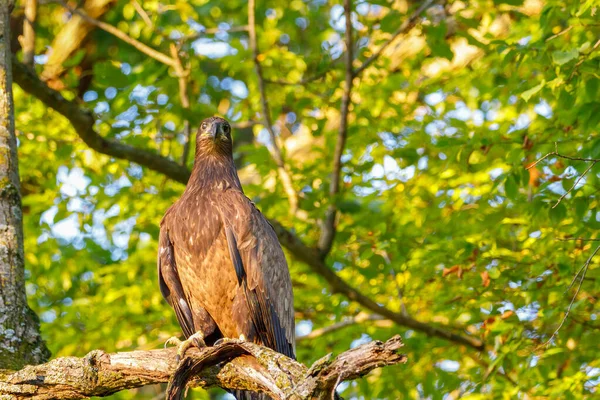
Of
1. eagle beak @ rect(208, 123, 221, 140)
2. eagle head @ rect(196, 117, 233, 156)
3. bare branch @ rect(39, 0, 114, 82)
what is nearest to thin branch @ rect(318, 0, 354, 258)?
eagle head @ rect(196, 117, 233, 156)

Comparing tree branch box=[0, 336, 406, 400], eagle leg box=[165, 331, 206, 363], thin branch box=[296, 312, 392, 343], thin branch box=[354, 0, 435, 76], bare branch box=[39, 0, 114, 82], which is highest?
bare branch box=[39, 0, 114, 82]

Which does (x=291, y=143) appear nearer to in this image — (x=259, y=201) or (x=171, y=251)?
(x=259, y=201)

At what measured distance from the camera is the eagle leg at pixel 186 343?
3.95 metres

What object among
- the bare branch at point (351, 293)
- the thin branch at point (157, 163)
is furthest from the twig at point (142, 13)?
the bare branch at point (351, 293)

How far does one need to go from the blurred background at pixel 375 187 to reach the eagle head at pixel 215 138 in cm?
91

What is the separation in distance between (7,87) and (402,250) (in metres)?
3.26

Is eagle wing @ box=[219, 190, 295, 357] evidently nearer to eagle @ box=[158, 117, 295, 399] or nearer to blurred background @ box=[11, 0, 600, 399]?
eagle @ box=[158, 117, 295, 399]

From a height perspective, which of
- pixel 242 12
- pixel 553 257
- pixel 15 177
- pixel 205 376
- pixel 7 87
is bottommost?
pixel 205 376

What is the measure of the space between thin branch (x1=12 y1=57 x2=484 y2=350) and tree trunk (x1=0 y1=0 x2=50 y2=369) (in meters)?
1.57

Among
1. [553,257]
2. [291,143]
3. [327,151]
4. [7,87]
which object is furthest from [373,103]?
[7,87]

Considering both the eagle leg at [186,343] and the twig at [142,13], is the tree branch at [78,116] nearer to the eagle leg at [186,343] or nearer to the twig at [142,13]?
the twig at [142,13]

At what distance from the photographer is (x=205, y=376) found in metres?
3.86

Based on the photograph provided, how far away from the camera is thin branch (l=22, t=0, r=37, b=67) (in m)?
6.62

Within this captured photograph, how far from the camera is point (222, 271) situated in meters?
4.96
